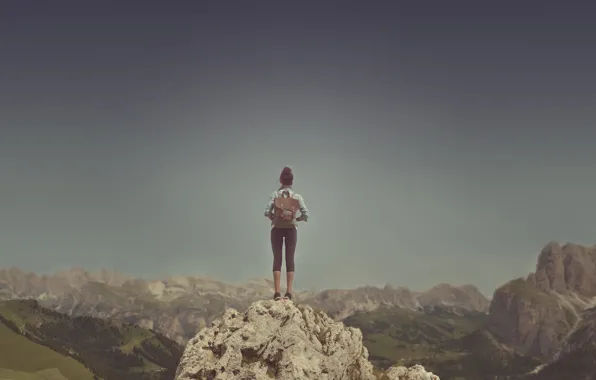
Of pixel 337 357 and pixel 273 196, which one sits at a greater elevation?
pixel 273 196

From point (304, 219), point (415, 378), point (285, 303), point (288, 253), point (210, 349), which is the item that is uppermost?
point (304, 219)

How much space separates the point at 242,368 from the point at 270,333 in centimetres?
260

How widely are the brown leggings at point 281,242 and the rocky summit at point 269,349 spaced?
8.77 ft

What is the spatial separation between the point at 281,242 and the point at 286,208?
95.1 inches

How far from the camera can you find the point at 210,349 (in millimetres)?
30938

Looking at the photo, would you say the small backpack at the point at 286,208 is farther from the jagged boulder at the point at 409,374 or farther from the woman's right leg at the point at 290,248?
the jagged boulder at the point at 409,374

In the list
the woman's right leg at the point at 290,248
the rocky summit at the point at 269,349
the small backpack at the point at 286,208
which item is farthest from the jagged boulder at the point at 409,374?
the small backpack at the point at 286,208

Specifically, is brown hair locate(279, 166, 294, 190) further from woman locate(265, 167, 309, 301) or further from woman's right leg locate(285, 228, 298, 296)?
woman's right leg locate(285, 228, 298, 296)

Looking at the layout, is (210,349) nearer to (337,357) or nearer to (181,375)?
(181,375)

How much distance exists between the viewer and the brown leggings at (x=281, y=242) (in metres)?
32.9

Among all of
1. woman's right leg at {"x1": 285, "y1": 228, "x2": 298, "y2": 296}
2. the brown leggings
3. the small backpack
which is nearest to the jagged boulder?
woman's right leg at {"x1": 285, "y1": 228, "x2": 298, "y2": 296}

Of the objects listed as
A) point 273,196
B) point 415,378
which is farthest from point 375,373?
point 273,196

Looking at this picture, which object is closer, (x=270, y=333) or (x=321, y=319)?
(x=270, y=333)

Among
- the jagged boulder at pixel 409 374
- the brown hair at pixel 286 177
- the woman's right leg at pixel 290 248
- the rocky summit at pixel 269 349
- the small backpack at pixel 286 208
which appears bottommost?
the jagged boulder at pixel 409 374
